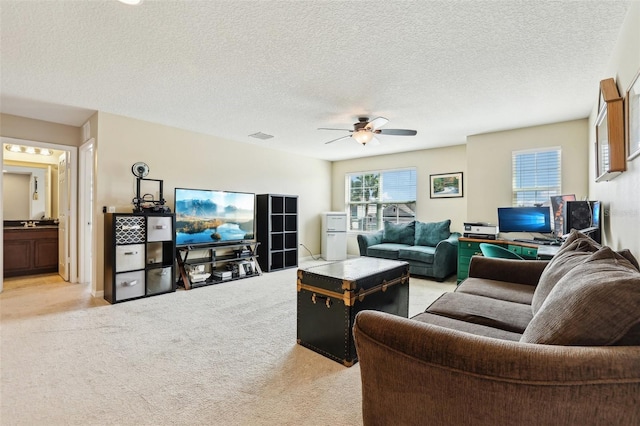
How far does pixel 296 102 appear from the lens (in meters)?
3.47

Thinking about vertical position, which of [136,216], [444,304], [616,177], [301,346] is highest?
[616,177]

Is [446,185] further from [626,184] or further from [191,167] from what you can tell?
[191,167]

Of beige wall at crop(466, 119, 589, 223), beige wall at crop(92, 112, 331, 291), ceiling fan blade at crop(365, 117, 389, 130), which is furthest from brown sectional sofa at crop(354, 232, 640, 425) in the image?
beige wall at crop(92, 112, 331, 291)

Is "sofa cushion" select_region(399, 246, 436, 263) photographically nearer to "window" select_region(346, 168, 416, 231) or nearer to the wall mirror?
"window" select_region(346, 168, 416, 231)

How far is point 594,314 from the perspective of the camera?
35.4 inches

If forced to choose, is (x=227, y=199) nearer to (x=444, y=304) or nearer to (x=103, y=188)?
(x=103, y=188)

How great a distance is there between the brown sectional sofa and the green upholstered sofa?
3567 mm

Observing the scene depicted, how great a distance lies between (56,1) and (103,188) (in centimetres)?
255

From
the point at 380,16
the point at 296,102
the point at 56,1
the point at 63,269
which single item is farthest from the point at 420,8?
the point at 63,269

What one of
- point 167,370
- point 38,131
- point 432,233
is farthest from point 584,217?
point 38,131

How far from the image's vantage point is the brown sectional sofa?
791 millimetres

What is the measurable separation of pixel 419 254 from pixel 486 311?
310 centimetres

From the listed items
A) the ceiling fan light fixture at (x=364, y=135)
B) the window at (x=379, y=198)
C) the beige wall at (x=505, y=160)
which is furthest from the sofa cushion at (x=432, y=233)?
the ceiling fan light fixture at (x=364, y=135)

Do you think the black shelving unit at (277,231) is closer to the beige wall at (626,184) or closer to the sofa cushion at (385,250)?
the sofa cushion at (385,250)
